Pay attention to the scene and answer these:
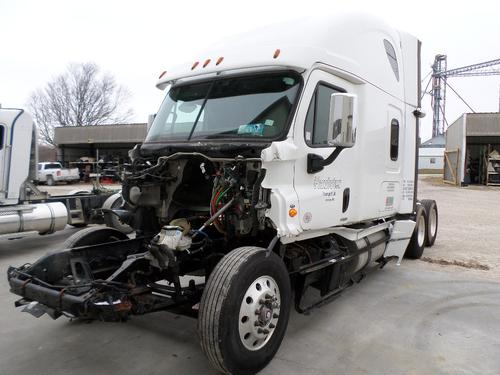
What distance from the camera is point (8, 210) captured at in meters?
8.23

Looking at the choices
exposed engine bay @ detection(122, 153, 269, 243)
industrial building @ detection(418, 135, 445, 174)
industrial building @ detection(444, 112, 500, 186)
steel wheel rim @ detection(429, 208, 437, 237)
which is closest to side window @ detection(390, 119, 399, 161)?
exposed engine bay @ detection(122, 153, 269, 243)

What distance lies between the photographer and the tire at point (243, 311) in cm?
316

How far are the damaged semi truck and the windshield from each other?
0.04 ft

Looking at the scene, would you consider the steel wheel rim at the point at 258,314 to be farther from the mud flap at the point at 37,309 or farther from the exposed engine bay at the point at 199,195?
the mud flap at the point at 37,309

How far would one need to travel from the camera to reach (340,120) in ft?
12.6

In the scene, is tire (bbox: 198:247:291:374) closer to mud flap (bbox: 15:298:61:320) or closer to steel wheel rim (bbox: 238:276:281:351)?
steel wheel rim (bbox: 238:276:281:351)

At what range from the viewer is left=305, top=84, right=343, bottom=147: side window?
4.18 m

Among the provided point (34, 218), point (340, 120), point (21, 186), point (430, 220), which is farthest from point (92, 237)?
point (430, 220)

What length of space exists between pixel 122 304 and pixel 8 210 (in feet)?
20.3

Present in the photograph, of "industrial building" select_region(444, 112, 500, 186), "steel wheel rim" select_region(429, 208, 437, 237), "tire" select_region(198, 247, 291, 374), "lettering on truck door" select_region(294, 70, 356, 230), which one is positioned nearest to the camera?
"tire" select_region(198, 247, 291, 374)

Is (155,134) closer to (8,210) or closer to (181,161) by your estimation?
(181,161)

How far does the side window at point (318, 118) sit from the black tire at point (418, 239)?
395 centimetres

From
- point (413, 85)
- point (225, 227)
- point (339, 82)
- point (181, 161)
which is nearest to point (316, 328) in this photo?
point (225, 227)

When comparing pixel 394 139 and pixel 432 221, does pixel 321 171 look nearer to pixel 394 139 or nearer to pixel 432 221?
pixel 394 139
